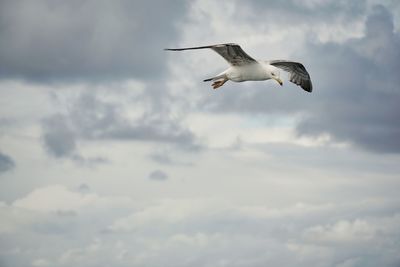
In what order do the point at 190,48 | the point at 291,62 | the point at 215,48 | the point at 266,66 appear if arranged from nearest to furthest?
the point at 190,48 < the point at 215,48 < the point at 266,66 < the point at 291,62

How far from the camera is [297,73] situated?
152 feet

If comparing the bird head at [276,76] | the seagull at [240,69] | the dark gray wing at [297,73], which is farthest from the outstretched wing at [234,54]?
the dark gray wing at [297,73]

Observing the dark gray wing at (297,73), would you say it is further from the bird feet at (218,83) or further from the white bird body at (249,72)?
the bird feet at (218,83)

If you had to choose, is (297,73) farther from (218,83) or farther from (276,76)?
(218,83)

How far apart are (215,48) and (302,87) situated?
1030 cm

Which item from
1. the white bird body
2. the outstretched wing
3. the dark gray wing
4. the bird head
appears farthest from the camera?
the dark gray wing

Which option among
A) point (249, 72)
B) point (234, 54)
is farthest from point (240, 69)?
point (234, 54)

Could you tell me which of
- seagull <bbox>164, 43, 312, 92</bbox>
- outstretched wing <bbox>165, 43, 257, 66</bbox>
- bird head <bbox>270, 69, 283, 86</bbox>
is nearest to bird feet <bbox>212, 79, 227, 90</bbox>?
seagull <bbox>164, 43, 312, 92</bbox>

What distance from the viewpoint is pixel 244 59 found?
A: 127 feet

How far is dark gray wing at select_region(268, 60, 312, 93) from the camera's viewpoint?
4588cm

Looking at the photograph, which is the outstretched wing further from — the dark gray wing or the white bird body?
the dark gray wing

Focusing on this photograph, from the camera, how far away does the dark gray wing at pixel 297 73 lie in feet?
151

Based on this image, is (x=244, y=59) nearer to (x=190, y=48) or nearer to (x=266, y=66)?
→ (x=266, y=66)

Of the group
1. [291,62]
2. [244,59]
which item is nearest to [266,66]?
[244,59]
